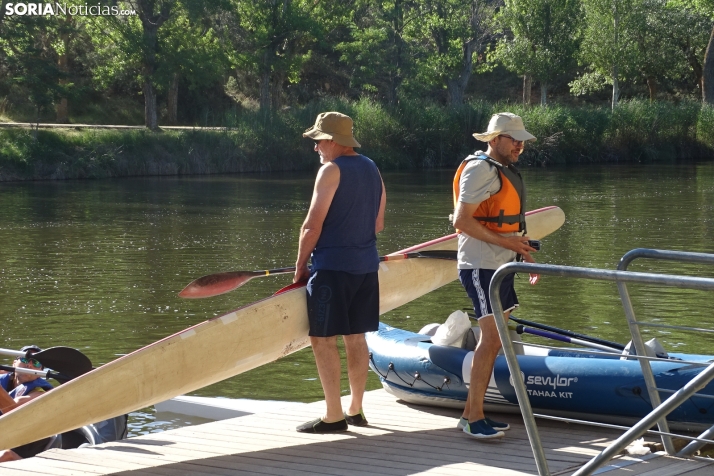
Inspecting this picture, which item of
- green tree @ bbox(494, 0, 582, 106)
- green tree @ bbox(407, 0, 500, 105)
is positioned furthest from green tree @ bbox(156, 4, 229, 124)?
green tree @ bbox(494, 0, 582, 106)

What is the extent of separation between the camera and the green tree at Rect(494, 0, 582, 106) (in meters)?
46.8

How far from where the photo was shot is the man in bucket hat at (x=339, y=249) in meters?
5.16

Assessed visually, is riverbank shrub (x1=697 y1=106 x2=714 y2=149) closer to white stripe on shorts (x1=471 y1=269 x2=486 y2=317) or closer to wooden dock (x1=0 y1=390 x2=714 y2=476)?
wooden dock (x1=0 y1=390 x2=714 y2=476)

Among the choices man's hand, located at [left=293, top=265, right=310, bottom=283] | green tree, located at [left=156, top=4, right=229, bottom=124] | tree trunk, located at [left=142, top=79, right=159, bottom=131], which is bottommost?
man's hand, located at [left=293, top=265, right=310, bottom=283]

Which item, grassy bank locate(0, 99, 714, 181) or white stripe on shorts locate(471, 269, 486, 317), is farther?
grassy bank locate(0, 99, 714, 181)

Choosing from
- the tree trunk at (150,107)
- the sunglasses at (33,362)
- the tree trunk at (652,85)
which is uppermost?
the tree trunk at (652,85)

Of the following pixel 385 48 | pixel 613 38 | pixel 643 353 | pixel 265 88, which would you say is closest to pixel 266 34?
pixel 265 88

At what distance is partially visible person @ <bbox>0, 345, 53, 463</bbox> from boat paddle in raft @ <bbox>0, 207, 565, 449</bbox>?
57 cm

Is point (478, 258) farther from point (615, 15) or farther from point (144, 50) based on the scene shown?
point (615, 15)

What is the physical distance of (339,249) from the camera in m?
5.21

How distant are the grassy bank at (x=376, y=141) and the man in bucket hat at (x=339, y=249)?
90.5 ft

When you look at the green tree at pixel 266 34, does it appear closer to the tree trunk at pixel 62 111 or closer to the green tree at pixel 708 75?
the tree trunk at pixel 62 111

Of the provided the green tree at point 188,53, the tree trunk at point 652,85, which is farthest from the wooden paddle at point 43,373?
the tree trunk at point 652,85

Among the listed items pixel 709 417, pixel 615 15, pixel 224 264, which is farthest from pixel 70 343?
pixel 615 15
